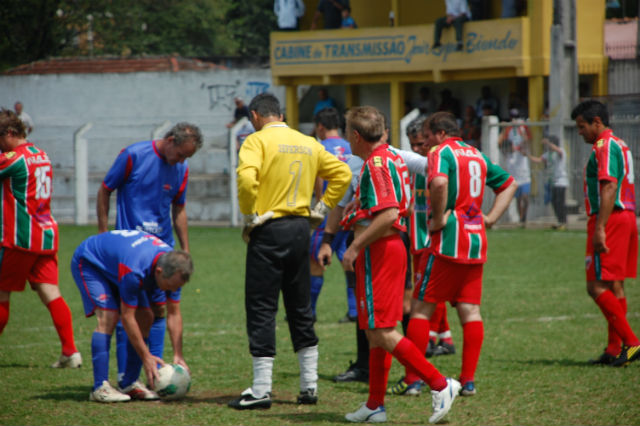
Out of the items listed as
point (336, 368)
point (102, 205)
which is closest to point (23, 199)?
point (102, 205)

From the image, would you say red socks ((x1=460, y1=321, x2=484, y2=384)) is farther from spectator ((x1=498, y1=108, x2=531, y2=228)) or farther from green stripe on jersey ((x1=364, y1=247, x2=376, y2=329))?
spectator ((x1=498, y1=108, x2=531, y2=228))

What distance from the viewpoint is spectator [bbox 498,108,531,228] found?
20375mm

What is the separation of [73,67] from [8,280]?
28.5 m

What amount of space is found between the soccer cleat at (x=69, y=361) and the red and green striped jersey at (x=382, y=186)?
10.3 ft

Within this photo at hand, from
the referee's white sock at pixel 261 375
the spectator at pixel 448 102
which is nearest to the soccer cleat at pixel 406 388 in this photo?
the referee's white sock at pixel 261 375

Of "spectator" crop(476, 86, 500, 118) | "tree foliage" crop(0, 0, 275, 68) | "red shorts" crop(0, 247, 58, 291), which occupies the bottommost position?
"red shorts" crop(0, 247, 58, 291)

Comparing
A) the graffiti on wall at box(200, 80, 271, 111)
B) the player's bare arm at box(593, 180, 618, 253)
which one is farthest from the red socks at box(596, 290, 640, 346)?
the graffiti on wall at box(200, 80, 271, 111)

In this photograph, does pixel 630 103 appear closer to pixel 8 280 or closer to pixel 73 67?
pixel 8 280

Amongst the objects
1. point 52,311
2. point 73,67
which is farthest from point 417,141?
point 73,67

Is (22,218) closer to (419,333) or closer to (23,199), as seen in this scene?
(23,199)

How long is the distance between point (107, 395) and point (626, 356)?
4.14 meters

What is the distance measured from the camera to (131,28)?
46.2 meters

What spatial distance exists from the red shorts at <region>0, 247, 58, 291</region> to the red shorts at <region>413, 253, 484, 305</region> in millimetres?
3432

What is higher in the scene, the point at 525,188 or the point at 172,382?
the point at 525,188
